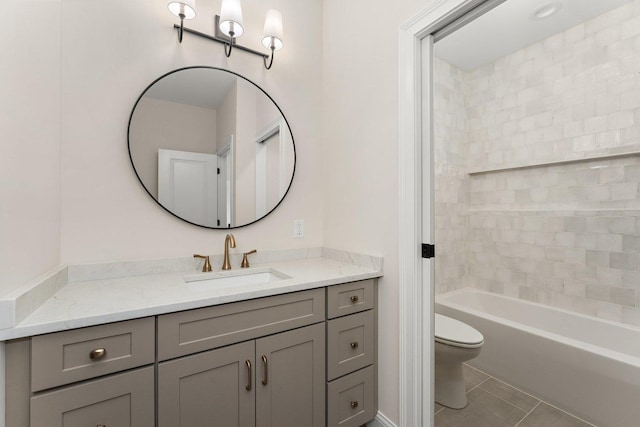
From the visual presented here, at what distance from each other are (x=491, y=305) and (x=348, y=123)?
2.12 metres

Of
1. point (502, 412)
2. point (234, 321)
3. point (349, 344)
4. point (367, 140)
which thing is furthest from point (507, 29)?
point (234, 321)

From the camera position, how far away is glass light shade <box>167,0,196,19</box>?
1385 mm

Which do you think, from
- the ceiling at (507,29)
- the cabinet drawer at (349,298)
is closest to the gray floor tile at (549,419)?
the cabinet drawer at (349,298)

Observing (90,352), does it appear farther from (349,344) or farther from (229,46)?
(229,46)

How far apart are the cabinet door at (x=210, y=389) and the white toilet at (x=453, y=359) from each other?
3.78ft

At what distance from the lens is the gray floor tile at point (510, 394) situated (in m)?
1.69

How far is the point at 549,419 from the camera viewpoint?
1.57 metres

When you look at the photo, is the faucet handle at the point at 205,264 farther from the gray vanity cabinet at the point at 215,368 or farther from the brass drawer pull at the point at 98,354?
the brass drawer pull at the point at 98,354

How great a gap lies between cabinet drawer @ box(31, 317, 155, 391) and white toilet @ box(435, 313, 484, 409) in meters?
1.53

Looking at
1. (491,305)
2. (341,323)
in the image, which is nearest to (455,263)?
(491,305)

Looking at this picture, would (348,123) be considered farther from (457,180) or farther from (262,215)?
(457,180)

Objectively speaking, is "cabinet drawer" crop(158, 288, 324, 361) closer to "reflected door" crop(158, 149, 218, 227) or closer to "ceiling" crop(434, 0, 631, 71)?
"reflected door" crop(158, 149, 218, 227)

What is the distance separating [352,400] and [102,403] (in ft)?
3.45

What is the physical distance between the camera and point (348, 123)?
68.2 inches
